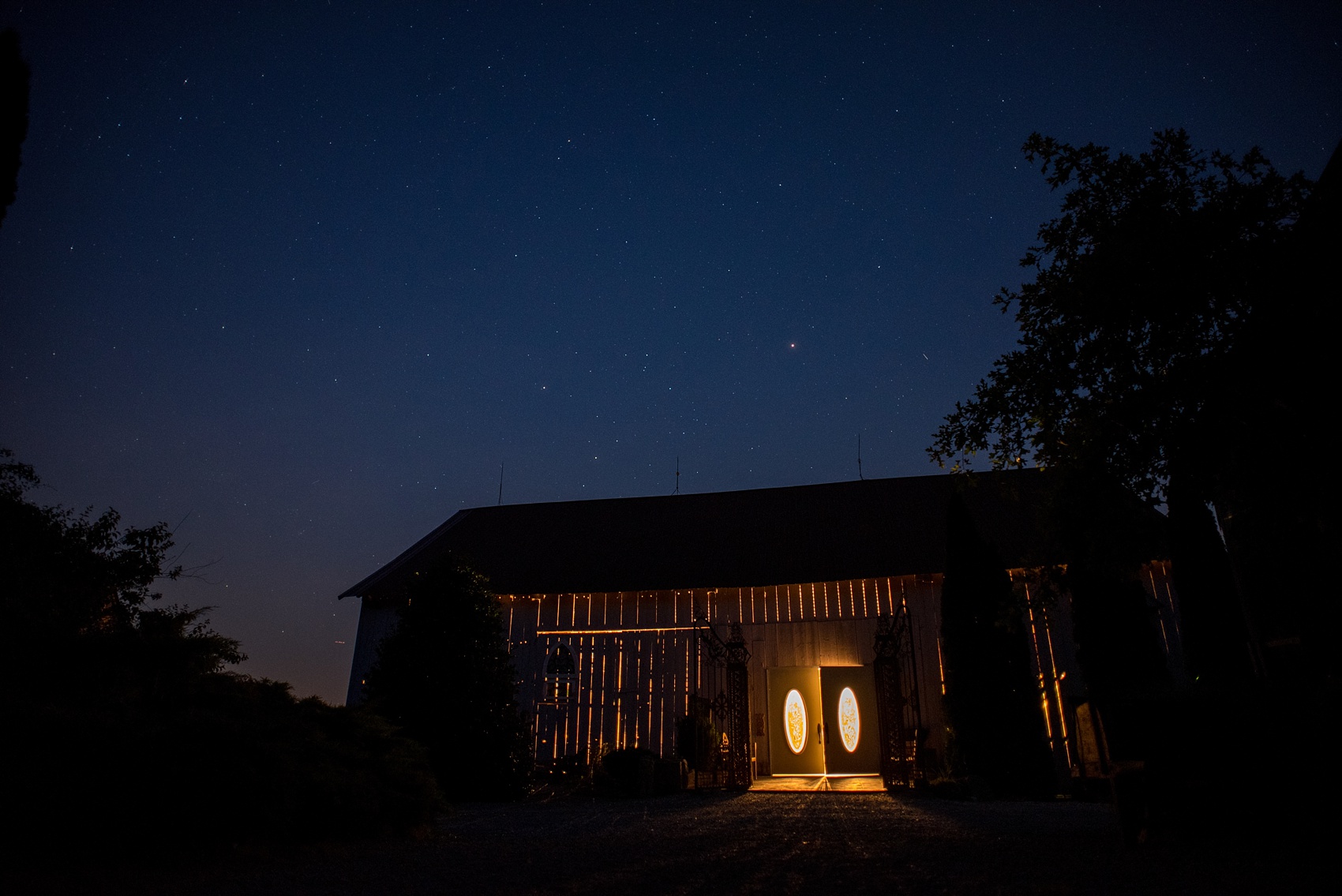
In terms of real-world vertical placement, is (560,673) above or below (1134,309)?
below

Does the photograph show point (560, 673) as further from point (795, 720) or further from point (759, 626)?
point (795, 720)

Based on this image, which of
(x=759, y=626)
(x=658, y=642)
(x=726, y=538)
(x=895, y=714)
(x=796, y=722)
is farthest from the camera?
(x=796, y=722)

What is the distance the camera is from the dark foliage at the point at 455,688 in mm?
10766

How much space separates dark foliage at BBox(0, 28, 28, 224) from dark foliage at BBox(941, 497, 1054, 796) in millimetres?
13328

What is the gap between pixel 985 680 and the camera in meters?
13.2

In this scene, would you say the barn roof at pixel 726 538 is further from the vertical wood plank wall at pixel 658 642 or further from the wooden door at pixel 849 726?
the wooden door at pixel 849 726

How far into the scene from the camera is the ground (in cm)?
400

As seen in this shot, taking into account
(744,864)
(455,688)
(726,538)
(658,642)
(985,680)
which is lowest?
(744,864)

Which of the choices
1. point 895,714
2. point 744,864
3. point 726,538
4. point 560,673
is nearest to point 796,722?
point 726,538

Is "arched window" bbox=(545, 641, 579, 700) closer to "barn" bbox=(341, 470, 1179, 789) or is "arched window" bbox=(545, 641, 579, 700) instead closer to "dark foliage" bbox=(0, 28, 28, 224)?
"barn" bbox=(341, 470, 1179, 789)

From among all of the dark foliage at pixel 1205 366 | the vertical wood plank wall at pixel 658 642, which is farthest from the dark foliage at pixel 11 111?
the vertical wood plank wall at pixel 658 642

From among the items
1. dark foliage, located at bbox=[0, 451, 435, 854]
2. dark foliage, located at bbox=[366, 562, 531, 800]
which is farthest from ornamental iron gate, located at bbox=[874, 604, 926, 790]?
dark foliage, located at bbox=[0, 451, 435, 854]

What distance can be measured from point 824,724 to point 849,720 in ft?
2.20

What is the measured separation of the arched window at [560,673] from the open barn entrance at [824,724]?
17.5 feet
